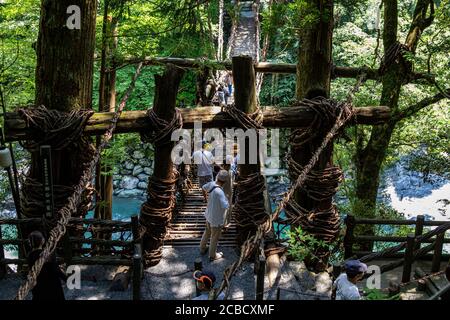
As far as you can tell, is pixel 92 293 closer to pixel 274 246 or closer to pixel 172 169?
pixel 172 169

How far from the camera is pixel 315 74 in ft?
15.3

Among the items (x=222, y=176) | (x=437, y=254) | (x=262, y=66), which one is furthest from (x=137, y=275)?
(x=262, y=66)

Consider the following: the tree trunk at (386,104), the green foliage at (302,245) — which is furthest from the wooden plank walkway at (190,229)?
the tree trunk at (386,104)

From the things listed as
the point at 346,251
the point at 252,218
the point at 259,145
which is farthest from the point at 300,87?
the point at 346,251

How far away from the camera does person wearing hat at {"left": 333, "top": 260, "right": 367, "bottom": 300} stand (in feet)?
10.1

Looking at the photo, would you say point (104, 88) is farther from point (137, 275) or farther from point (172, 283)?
point (137, 275)

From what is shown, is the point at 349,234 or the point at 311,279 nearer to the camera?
the point at 311,279

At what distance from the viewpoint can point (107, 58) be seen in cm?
621

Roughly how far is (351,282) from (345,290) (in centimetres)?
9

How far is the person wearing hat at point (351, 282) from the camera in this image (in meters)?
3.07

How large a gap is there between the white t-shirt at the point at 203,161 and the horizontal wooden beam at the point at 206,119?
1.76m

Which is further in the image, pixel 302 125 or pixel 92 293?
pixel 302 125

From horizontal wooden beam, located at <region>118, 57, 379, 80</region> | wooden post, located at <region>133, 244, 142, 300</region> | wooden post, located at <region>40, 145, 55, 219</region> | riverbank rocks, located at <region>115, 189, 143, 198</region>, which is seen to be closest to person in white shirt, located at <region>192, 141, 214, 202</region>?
horizontal wooden beam, located at <region>118, 57, 379, 80</region>

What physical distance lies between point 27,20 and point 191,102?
9.10 meters
